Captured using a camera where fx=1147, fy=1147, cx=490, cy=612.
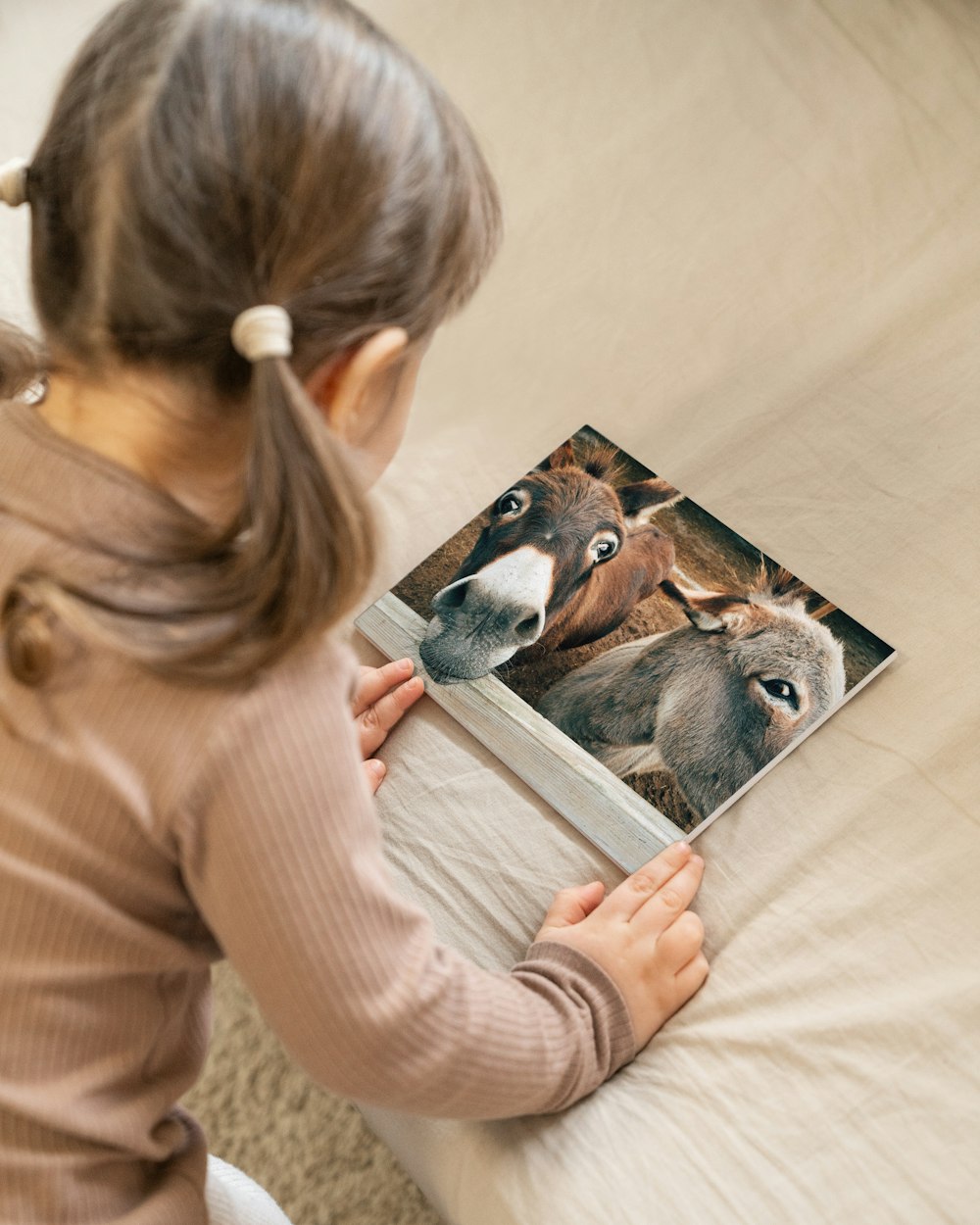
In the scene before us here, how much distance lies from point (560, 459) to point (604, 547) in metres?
0.09

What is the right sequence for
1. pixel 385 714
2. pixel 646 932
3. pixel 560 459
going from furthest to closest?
pixel 560 459 → pixel 385 714 → pixel 646 932

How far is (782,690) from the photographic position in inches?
29.9

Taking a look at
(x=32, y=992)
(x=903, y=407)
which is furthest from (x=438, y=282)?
(x=903, y=407)

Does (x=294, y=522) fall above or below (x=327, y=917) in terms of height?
above

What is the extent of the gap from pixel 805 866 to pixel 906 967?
0.08 meters

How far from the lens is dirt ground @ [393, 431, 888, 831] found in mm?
745

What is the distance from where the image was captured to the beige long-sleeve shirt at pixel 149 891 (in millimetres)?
477

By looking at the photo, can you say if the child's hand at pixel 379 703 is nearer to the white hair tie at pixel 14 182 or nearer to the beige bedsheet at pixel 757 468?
the beige bedsheet at pixel 757 468

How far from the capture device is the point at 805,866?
2.30 feet

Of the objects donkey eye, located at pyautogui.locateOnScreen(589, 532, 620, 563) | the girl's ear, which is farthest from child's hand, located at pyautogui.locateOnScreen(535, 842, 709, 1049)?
the girl's ear

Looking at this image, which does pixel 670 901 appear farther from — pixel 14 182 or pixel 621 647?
pixel 14 182

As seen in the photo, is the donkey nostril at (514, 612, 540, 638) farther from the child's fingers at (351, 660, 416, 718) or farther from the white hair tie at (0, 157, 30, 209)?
the white hair tie at (0, 157, 30, 209)

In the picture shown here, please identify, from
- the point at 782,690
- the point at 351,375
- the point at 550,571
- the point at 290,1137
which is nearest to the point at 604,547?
the point at 550,571

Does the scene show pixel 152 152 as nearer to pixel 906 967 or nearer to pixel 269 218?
pixel 269 218
